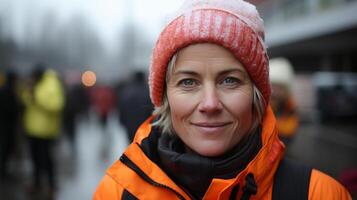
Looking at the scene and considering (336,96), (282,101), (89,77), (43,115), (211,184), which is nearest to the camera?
(211,184)

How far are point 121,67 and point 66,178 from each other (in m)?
24.0

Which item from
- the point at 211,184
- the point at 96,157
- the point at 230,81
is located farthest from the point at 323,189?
the point at 96,157

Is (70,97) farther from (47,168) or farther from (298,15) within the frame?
(298,15)

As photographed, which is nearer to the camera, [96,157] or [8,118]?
[8,118]

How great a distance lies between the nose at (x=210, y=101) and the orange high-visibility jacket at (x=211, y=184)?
0.78 feet

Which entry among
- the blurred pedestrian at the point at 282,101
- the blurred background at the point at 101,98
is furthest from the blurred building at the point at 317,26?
the blurred pedestrian at the point at 282,101

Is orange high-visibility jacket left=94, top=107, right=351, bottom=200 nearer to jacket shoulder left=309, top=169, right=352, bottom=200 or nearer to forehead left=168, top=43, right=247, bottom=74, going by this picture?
jacket shoulder left=309, top=169, right=352, bottom=200

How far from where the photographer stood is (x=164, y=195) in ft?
5.64

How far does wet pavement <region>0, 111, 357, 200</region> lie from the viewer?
7578mm

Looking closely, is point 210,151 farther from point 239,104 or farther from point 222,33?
point 222,33

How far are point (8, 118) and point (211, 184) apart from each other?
7350 mm

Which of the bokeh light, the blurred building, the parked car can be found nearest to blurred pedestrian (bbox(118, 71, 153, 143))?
the blurred building

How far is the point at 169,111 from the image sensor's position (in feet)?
6.58

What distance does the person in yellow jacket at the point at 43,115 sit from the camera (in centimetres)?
641
